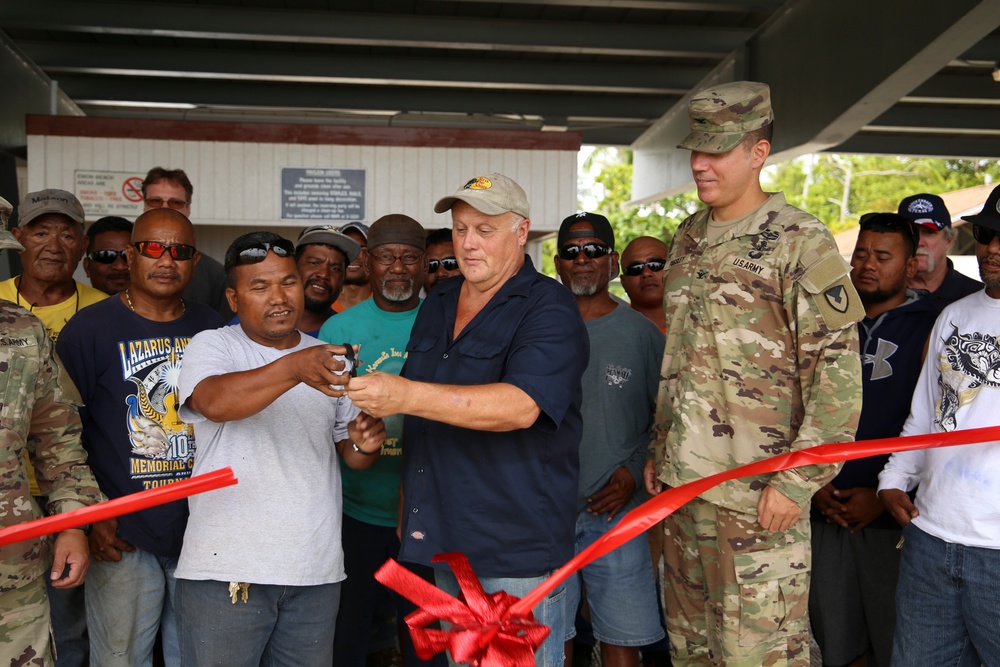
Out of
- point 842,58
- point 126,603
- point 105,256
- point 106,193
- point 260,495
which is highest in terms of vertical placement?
point 842,58

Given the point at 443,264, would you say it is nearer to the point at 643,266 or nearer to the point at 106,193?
the point at 643,266

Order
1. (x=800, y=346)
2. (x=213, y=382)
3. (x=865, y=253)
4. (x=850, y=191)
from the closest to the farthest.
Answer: (x=213, y=382)
(x=800, y=346)
(x=865, y=253)
(x=850, y=191)

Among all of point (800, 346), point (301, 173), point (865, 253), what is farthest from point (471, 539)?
point (301, 173)

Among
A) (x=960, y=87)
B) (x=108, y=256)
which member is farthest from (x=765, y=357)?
(x=960, y=87)

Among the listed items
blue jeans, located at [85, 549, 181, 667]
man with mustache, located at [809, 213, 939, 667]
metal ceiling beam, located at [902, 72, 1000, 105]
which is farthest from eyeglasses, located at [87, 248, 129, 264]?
metal ceiling beam, located at [902, 72, 1000, 105]

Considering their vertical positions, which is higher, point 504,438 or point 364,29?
Answer: point 364,29

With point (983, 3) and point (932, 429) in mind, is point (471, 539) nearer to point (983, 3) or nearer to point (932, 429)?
point (932, 429)

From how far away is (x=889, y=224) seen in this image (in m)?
4.32

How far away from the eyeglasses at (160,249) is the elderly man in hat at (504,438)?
1.22 meters

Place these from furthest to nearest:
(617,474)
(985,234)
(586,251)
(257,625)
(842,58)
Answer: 1. (842,58)
2. (586,251)
3. (617,474)
4. (985,234)
5. (257,625)

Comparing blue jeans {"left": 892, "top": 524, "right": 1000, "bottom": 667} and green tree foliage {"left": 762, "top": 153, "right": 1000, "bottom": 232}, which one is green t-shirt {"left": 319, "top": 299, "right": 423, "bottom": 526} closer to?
blue jeans {"left": 892, "top": 524, "right": 1000, "bottom": 667}

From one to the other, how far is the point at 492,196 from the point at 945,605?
7.36ft

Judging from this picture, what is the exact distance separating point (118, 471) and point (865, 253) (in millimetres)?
3501

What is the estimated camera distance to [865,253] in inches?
169
